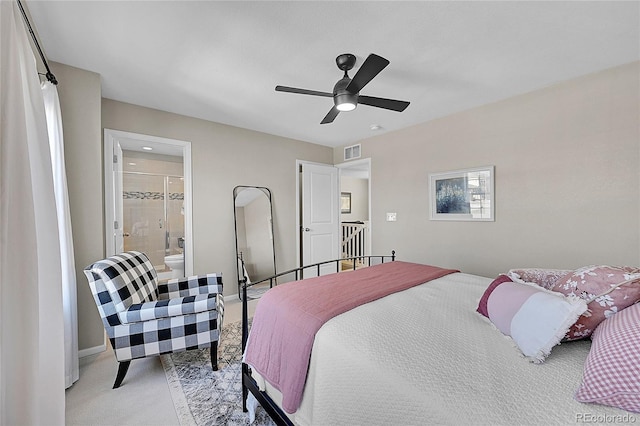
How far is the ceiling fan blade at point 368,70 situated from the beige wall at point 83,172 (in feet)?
7.38

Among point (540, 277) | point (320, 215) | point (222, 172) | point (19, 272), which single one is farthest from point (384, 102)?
point (320, 215)

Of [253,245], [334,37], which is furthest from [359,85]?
[253,245]

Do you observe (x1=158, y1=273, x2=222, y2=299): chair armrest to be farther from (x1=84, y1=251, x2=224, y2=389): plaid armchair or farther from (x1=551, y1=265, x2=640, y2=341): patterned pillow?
(x1=551, y1=265, x2=640, y2=341): patterned pillow

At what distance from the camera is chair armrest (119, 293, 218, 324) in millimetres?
1906

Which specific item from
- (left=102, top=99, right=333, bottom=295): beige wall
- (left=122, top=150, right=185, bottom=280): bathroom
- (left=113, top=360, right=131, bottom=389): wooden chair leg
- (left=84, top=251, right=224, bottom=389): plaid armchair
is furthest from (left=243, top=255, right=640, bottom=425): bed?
(left=122, top=150, right=185, bottom=280): bathroom

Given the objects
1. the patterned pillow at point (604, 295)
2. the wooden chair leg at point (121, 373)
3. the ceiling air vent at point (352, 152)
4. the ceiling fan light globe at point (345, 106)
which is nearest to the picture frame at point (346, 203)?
the ceiling air vent at point (352, 152)

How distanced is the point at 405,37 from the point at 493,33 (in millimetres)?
588

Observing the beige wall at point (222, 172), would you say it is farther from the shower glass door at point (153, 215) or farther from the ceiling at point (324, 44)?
the shower glass door at point (153, 215)

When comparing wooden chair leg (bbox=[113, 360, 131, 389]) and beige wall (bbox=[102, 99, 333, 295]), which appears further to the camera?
beige wall (bbox=[102, 99, 333, 295])

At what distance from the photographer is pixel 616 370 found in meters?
0.76

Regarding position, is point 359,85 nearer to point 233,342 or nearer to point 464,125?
point 464,125

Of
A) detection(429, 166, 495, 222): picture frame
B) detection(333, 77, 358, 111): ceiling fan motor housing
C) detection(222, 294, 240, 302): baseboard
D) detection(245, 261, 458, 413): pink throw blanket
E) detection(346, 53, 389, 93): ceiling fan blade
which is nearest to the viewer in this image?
detection(245, 261, 458, 413): pink throw blanket

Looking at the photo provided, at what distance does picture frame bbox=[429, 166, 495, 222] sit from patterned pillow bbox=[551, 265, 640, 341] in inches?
82.0

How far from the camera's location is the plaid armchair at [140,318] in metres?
1.90
